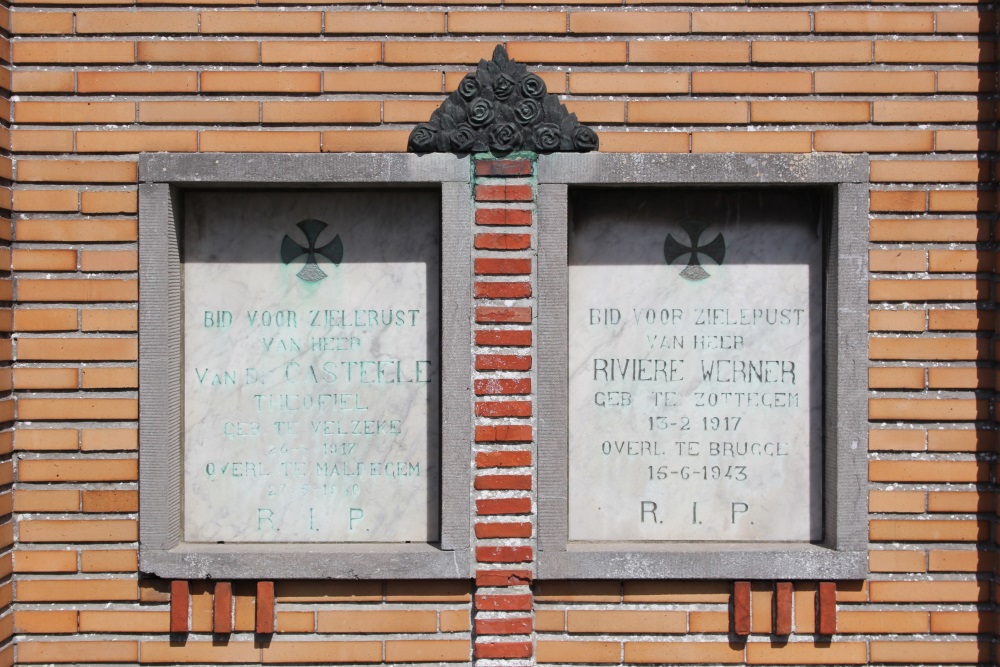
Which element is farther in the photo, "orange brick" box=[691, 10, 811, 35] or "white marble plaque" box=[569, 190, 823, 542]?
"white marble plaque" box=[569, 190, 823, 542]

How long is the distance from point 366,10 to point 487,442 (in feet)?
5.45

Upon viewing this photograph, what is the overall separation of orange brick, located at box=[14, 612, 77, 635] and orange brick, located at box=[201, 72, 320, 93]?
6.00ft

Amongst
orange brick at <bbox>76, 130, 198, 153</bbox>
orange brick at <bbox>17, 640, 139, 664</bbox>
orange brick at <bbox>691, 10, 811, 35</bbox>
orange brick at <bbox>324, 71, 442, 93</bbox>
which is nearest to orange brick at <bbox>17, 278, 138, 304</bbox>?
orange brick at <bbox>76, 130, 198, 153</bbox>

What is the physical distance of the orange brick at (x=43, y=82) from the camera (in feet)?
10.6

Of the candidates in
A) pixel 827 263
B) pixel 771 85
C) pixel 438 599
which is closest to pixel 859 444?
pixel 827 263

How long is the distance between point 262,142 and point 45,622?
1957 mm

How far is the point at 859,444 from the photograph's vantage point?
3209mm

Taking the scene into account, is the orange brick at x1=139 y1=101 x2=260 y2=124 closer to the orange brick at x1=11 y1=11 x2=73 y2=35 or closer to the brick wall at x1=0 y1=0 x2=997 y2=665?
the brick wall at x1=0 y1=0 x2=997 y2=665

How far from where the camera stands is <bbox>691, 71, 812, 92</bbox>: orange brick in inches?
127

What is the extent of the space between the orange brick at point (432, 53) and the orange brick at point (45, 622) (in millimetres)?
2207

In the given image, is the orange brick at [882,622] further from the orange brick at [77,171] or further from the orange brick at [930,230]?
the orange brick at [77,171]

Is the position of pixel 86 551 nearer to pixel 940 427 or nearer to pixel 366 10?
pixel 366 10

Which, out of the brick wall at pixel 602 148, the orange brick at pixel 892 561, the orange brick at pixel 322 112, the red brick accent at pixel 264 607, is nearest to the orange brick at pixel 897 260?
the brick wall at pixel 602 148

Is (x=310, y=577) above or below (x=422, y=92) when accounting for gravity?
below
